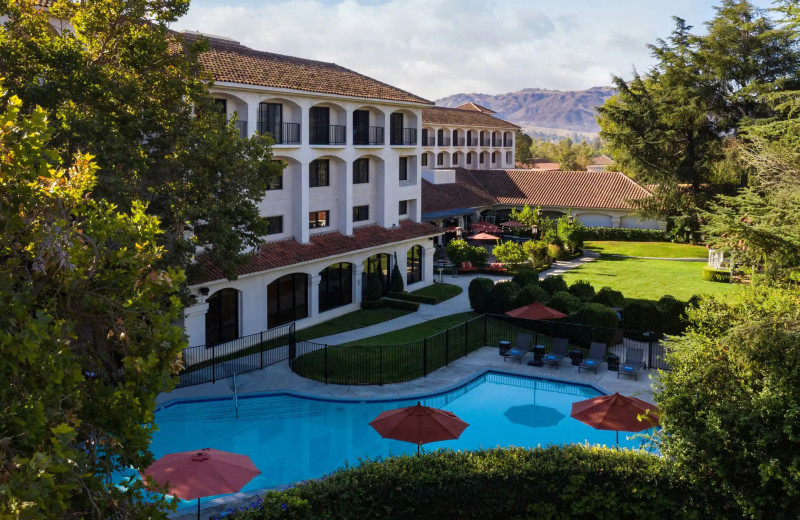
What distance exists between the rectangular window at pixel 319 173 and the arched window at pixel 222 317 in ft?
26.0

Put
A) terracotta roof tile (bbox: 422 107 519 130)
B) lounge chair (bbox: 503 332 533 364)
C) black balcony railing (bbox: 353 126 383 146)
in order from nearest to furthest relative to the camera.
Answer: lounge chair (bbox: 503 332 533 364)
black balcony railing (bbox: 353 126 383 146)
terracotta roof tile (bbox: 422 107 519 130)

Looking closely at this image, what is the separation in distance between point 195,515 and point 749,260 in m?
16.8

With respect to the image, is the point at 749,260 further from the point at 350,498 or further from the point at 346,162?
the point at 346,162

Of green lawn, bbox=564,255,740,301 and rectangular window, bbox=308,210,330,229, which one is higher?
rectangular window, bbox=308,210,330,229

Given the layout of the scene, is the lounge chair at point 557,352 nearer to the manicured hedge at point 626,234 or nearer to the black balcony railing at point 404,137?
the black balcony railing at point 404,137

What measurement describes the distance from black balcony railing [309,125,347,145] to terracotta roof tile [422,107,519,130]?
1626 inches

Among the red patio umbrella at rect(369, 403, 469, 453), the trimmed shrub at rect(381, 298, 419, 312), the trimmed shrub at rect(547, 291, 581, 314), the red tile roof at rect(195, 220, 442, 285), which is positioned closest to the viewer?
the red patio umbrella at rect(369, 403, 469, 453)

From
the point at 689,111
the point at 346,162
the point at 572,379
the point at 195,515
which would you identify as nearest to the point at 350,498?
the point at 195,515

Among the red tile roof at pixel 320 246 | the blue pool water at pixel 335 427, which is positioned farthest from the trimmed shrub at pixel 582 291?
the red tile roof at pixel 320 246

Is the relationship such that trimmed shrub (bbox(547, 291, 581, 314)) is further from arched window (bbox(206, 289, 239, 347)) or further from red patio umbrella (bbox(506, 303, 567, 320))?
arched window (bbox(206, 289, 239, 347))

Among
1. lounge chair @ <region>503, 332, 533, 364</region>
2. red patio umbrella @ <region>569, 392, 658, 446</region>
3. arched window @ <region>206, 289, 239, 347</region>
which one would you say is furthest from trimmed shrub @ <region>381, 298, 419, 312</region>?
red patio umbrella @ <region>569, 392, 658, 446</region>

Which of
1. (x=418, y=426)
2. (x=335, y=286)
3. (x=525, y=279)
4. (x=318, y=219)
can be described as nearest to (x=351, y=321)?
(x=335, y=286)

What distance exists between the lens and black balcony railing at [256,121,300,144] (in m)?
30.4

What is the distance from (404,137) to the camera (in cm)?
3953
